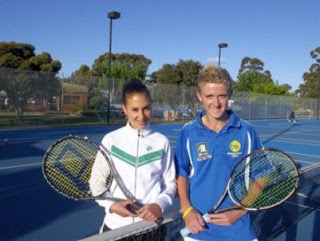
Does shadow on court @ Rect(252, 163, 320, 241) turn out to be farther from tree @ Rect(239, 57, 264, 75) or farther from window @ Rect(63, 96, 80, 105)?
tree @ Rect(239, 57, 264, 75)

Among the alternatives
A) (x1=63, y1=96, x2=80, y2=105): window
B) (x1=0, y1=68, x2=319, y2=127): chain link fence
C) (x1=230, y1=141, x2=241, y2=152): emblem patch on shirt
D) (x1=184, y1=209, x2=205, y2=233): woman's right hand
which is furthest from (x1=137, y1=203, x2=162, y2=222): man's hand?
(x1=63, y1=96, x2=80, y2=105): window

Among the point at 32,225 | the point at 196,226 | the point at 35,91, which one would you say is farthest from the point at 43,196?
the point at 35,91

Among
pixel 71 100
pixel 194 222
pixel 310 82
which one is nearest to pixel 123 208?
pixel 194 222

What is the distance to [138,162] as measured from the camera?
2.05 metres

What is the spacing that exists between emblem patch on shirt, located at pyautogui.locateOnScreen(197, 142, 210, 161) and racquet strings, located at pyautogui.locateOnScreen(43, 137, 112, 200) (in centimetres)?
53

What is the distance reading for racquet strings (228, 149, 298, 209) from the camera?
2.05m

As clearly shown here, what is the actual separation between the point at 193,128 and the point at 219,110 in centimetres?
20

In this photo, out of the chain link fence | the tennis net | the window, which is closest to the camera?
the tennis net

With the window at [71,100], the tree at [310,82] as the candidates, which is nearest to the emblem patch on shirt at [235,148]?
the window at [71,100]

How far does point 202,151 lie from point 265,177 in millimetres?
428

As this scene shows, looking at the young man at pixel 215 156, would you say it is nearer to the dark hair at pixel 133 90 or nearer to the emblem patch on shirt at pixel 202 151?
the emblem patch on shirt at pixel 202 151

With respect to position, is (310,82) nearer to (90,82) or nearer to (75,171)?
(90,82)

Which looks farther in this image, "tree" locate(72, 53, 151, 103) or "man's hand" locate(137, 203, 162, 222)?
"tree" locate(72, 53, 151, 103)

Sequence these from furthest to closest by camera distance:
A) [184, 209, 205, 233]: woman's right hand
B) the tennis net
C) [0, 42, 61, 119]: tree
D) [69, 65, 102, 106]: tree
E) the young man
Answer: [69, 65, 102, 106]: tree → [0, 42, 61, 119]: tree → the young man → [184, 209, 205, 233]: woman's right hand → the tennis net
